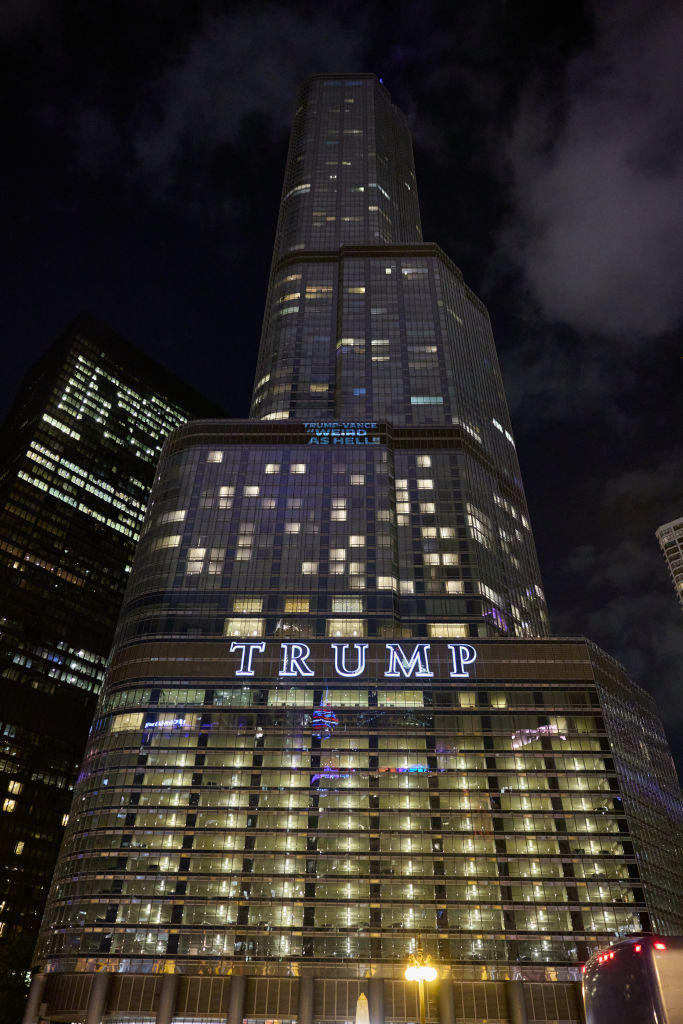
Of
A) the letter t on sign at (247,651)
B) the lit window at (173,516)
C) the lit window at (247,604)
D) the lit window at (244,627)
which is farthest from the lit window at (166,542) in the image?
the letter t on sign at (247,651)

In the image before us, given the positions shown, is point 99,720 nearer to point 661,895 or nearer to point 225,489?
point 225,489

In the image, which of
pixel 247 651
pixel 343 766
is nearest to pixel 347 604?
pixel 247 651

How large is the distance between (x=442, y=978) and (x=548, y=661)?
5092 cm

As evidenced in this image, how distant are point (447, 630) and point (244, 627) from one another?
3759 centimetres

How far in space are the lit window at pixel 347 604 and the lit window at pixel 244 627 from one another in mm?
13940

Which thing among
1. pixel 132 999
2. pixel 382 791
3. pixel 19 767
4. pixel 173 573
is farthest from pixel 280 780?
pixel 19 767

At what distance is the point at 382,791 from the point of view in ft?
360

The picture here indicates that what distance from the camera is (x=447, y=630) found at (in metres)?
133

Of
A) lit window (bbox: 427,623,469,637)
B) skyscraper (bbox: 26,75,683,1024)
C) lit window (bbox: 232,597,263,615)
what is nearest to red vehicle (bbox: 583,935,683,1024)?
skyscraper (bbox: 26,75,683,1024)

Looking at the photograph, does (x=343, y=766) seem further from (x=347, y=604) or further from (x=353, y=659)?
(x=347, y=604)

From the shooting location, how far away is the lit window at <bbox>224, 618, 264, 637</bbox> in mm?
127938

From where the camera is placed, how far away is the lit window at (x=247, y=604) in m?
131

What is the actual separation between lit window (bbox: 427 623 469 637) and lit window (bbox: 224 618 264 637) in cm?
3141

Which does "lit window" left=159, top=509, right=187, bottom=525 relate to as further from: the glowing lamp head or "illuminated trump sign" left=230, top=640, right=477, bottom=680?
the glowing lamp head
